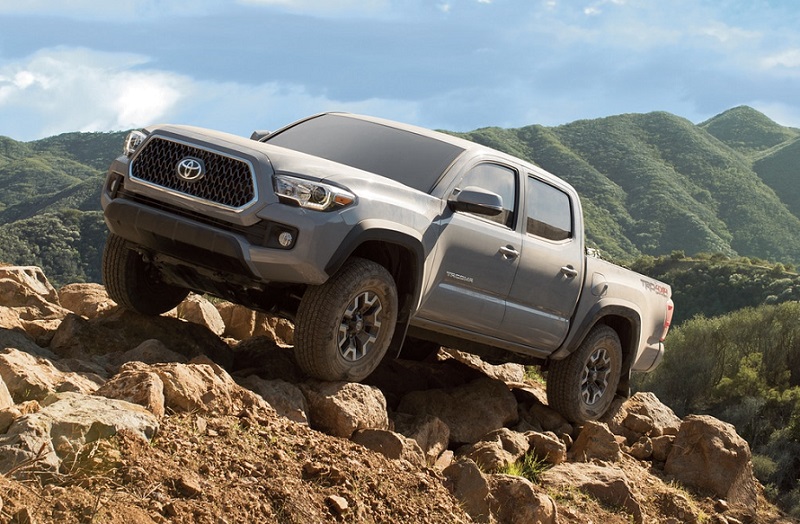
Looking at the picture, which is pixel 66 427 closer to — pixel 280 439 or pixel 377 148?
pixel 280 439

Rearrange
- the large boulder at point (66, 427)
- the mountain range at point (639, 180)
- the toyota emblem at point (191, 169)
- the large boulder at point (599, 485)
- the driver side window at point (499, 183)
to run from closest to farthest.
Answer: the large boulder at point (66, 427), the toyota emblem at point (191, 169), the large boulder at point (599, 485), the driver side window at point (499, 183), the mountain range at point (639, 180)

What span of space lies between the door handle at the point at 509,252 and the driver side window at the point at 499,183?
0.64 feet

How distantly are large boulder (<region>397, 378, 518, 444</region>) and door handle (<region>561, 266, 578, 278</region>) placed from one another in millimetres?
1246

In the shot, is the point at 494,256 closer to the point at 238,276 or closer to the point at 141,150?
the point at 238,276

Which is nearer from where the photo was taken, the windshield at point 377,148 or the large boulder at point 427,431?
the large boulder at point 427,431

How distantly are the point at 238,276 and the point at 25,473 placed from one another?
2538 millimetres

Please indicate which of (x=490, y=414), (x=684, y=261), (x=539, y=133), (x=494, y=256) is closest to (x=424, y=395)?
(x=490, y=414)

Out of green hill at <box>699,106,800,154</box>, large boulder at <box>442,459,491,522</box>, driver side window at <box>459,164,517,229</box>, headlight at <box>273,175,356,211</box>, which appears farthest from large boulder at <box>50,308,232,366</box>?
green hill at <box>699,106,800,154</box>

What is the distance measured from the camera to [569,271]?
8883mm

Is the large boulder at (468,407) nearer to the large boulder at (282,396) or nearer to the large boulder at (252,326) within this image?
the large boulder at (252,326)

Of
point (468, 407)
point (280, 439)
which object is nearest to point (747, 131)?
point (468, 407)

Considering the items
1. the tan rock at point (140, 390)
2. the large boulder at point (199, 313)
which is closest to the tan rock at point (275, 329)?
the large boulder at point (199, 313)

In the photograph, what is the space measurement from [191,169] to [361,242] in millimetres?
1189

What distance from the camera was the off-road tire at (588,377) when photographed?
943cm
